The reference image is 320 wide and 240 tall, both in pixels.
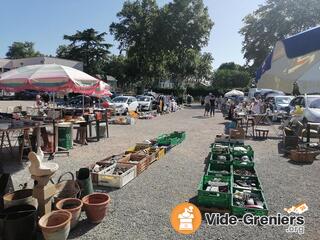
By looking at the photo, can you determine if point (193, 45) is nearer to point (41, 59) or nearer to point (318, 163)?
point (41, 59)

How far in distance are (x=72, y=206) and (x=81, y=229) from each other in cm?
43

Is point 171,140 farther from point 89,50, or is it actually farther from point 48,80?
point 89,50

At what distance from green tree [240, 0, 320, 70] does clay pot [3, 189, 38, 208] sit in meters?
37.5

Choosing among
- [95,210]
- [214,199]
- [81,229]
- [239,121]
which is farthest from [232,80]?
[81,229]

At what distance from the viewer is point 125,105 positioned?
82.1ft

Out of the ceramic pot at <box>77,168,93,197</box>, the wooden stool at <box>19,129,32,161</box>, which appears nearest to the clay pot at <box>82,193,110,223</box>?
the ceramic pot at <box>77,168,93,197</box>

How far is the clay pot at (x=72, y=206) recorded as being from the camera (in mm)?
4703

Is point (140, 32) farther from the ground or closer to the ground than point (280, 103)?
farther from the ground

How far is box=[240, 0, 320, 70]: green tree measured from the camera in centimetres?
3947

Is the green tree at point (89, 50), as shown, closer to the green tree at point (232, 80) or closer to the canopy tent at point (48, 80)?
the green tree at point (232, 80)

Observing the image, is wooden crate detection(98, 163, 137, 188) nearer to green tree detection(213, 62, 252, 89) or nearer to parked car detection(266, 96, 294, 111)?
parked car detection(266, 96, 294, 111)

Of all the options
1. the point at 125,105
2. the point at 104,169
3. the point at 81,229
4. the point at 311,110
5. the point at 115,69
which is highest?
the point at 115,69

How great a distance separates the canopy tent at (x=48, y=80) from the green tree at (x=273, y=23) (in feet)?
108

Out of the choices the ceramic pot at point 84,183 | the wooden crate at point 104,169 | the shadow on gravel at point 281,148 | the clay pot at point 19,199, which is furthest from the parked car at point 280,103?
the clay pot at point 19,199
